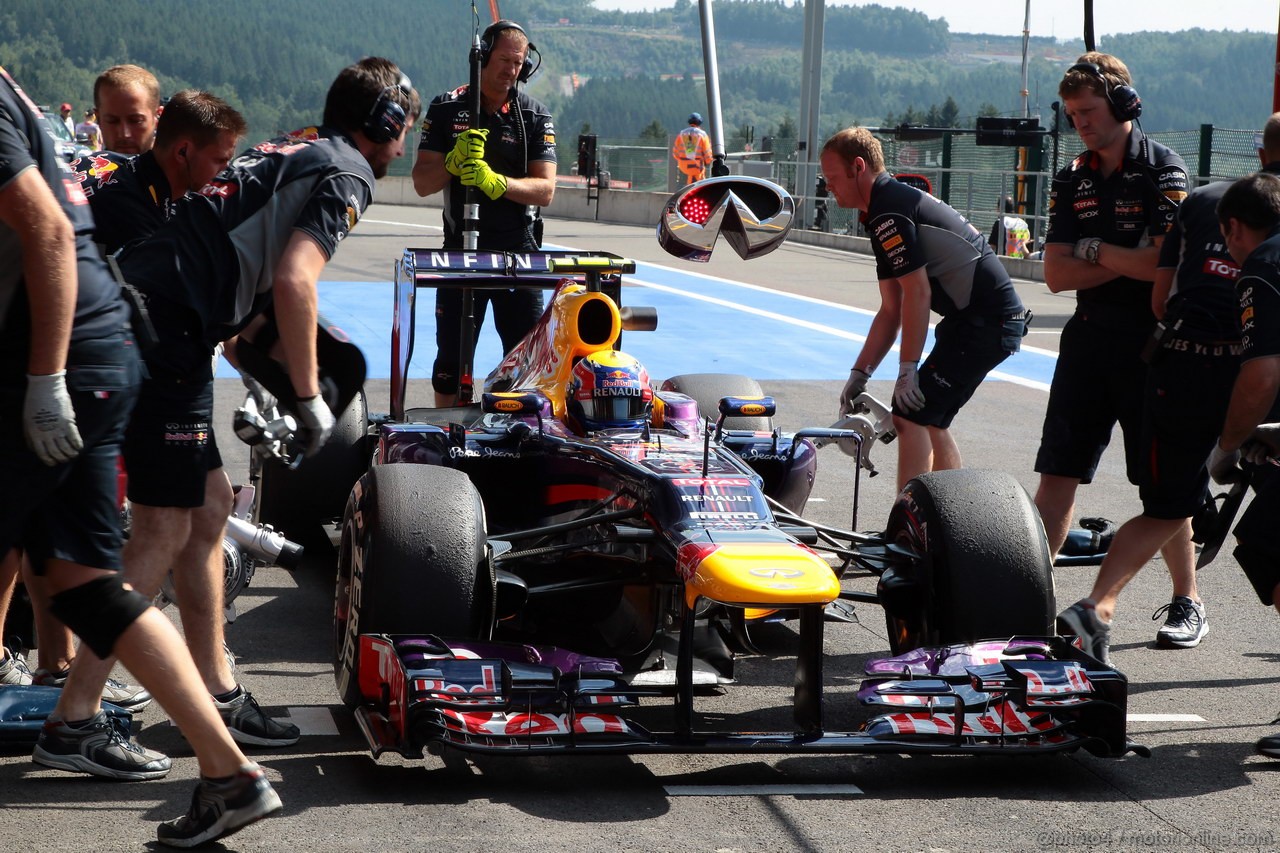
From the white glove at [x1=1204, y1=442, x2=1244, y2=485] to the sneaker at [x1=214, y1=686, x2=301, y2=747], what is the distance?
9.24ft

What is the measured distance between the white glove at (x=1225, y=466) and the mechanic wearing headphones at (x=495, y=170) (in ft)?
12.1

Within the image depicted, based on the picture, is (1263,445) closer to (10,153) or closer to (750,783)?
(750,783)

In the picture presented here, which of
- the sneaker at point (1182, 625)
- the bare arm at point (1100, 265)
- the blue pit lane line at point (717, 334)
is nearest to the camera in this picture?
the bare arm at point (1100, 265)

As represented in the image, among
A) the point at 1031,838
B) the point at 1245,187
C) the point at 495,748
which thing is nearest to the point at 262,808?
the point at 495,748

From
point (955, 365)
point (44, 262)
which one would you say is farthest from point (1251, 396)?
point (44, 262)

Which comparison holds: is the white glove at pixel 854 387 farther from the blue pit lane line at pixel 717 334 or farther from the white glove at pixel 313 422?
the blue pit lane line at pixel 717 334

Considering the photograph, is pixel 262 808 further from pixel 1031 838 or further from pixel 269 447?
pixel 1031 838

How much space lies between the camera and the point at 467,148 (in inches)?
307

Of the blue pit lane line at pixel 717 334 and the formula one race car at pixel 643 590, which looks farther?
the blue pit lane line at pixel 717 334

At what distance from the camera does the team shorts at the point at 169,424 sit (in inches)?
162

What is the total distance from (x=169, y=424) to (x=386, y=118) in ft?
3.22

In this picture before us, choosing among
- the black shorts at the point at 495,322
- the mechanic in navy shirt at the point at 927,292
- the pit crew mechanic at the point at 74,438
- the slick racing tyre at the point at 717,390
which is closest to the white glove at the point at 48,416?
the pit crew mechanic at the point at 74,438

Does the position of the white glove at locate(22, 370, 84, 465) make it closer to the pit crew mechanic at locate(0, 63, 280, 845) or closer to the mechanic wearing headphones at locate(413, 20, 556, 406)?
the pit crew mechanic at locate(0, 63, 280, 845)

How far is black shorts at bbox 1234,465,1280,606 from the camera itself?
4.48 metres
